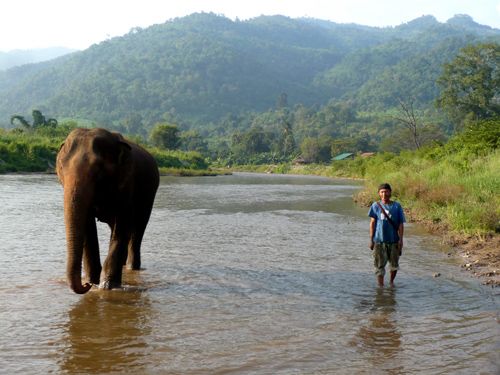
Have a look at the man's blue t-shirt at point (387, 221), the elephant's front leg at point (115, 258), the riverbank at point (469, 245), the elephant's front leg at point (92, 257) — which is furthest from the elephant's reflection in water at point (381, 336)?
the elephant's front leg at point (92, 257)

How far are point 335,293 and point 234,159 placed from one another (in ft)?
381

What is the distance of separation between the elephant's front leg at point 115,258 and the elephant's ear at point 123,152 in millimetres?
1037

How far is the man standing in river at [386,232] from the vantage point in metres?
8.84

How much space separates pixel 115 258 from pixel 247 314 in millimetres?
2274

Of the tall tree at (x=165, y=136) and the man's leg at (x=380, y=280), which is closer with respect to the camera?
the man's leg at (x=380, y=280)

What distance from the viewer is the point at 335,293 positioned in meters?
8.52

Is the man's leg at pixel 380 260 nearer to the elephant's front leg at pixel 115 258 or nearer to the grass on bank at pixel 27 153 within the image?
the elephant's front leg at pixel 115 258

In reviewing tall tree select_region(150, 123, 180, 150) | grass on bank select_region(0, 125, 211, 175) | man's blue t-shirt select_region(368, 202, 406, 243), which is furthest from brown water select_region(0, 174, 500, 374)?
tall tree select_region(150, 123, 180, 150)

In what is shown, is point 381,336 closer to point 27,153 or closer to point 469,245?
point 469,245

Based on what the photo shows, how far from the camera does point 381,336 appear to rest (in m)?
6.44

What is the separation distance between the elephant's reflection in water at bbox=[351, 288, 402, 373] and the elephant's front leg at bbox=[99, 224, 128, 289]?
3713 millimetres

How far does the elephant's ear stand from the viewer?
25.7 feet

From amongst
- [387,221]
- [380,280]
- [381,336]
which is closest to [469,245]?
[380,280]

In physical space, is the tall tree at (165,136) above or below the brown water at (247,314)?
above
